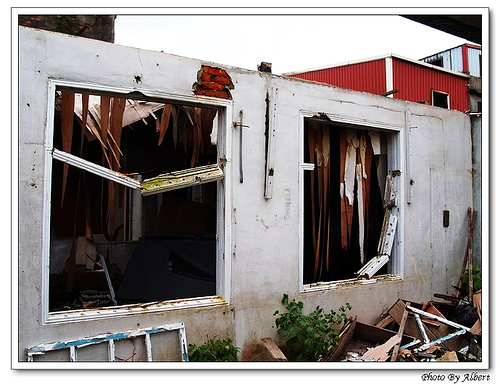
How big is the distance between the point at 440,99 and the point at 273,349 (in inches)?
611

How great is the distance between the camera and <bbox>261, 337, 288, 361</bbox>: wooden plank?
4.45m

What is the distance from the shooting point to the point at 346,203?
625 cm

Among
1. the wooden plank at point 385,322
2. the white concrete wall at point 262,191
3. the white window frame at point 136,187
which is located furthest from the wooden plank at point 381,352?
the white window frame at point 136,187

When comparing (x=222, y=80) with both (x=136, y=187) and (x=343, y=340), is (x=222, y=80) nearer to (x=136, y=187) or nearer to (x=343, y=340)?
(x=136, y=187)

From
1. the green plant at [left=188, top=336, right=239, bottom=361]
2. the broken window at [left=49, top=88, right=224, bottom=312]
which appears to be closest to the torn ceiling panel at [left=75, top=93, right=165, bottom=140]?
the broken window at [left=49, top=88, right=224, bottom=312]

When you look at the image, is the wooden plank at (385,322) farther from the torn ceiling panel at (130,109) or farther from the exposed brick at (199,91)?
the torn ceiling panel at (130,109)

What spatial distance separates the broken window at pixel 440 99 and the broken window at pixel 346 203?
1221cm

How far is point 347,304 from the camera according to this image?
5410 millimetres

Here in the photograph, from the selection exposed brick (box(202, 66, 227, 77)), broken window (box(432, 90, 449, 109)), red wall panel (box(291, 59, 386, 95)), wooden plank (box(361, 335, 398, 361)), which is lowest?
wooden plank (box(361, 335, 398, 361))

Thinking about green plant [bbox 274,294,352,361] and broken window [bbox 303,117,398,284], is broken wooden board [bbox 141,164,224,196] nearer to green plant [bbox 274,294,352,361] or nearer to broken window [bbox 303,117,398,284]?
green plant [bbox 274,294,352,361]

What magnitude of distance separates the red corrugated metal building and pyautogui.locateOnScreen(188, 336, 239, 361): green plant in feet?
41.3
